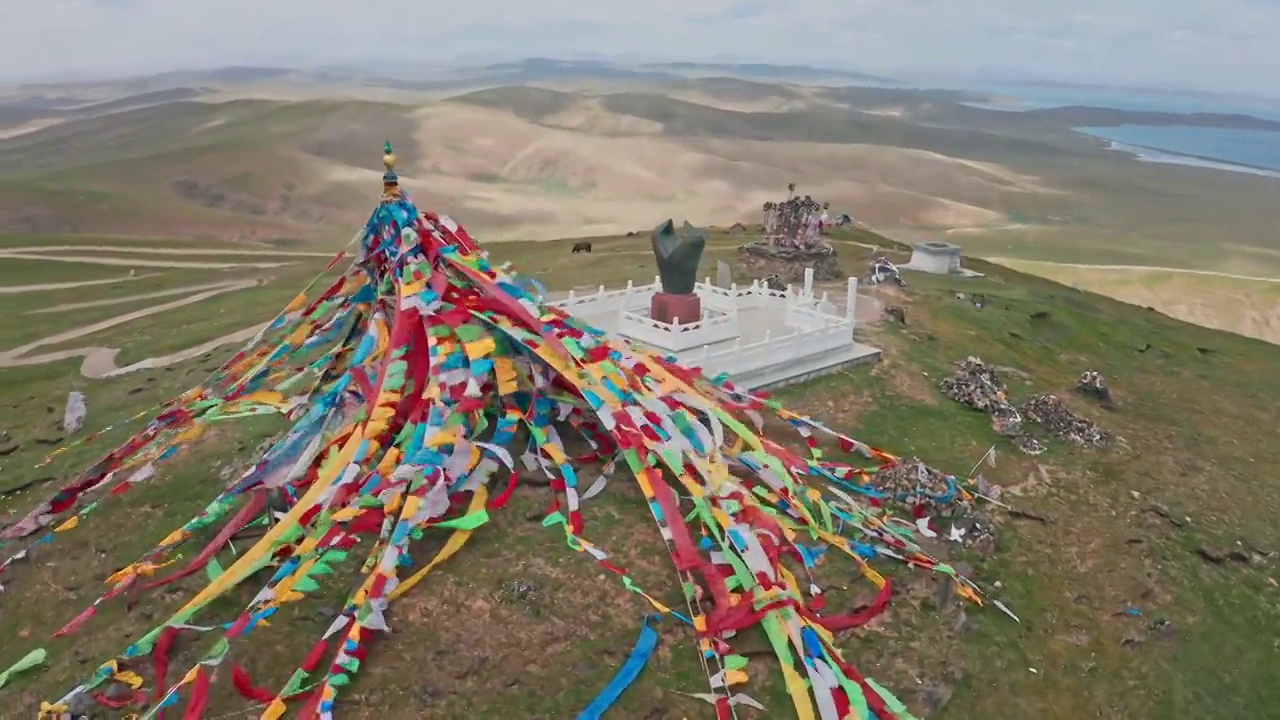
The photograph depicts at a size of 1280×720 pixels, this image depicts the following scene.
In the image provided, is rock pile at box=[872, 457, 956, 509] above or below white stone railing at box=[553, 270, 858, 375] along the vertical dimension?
below

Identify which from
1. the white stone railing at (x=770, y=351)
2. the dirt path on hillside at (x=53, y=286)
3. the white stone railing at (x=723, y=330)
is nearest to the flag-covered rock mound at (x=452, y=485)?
the white stone railing at (x=770, y=351)

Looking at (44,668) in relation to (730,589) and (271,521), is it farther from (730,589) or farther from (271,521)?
(730,589)

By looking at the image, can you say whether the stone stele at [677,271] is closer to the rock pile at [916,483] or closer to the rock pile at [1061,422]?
the rock pile at [916,483]

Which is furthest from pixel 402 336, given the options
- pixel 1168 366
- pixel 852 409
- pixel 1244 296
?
pixel 1244 296

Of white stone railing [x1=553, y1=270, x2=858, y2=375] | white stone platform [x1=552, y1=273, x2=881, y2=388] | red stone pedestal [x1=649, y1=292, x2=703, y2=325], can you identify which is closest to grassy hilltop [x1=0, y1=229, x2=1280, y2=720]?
white stone platform [x1=552, y1=273, x2=881, y2=388]

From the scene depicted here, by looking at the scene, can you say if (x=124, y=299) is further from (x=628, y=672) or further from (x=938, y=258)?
(x=938, y=258)

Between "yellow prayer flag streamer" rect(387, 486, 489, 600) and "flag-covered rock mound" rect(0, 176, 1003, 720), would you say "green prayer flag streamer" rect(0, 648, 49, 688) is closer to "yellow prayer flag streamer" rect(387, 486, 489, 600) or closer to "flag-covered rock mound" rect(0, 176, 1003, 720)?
"flag-covered rock mound" rect(0, 176, 1003, 720)
